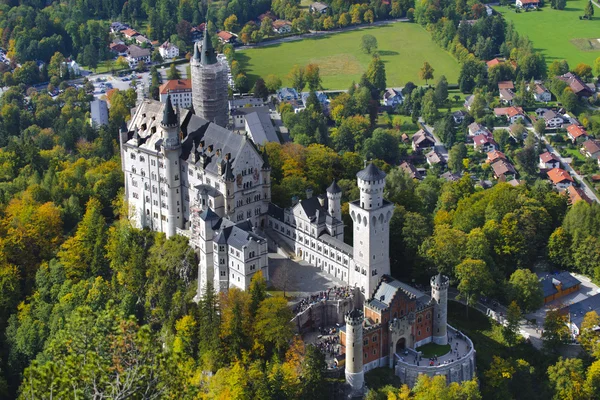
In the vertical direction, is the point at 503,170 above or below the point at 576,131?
below

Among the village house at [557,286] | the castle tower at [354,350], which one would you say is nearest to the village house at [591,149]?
the village house at [557,286]

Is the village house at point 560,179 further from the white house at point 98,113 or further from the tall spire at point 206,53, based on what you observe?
the white house at point 98,113

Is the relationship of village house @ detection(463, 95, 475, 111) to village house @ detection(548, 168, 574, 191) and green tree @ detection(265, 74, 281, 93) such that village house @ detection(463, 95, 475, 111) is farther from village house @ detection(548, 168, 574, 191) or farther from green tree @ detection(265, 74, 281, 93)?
green tree @ detection(265, 74, 281, 93)

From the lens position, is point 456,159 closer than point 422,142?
Yes

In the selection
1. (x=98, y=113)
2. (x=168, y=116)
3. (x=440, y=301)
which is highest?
(x=168, y=116)

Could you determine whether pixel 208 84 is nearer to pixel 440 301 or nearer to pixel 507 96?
pixel 440 301

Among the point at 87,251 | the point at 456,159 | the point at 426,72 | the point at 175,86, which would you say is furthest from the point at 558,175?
the point at 87,251

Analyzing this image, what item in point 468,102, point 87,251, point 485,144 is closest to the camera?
point 87,251
